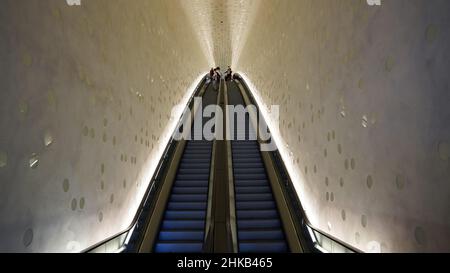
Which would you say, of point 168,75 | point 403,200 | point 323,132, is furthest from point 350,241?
point 168,75

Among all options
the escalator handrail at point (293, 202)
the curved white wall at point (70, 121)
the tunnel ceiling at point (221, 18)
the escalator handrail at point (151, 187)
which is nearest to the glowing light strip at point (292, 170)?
the escalator handrail at point (293, 202)

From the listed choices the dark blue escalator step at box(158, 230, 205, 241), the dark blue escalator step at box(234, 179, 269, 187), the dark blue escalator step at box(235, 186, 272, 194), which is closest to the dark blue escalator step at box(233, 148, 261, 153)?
the dark blue escalator step at box(234, 179, 269, 187)

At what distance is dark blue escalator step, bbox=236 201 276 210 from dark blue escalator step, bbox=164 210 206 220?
2.01 feet

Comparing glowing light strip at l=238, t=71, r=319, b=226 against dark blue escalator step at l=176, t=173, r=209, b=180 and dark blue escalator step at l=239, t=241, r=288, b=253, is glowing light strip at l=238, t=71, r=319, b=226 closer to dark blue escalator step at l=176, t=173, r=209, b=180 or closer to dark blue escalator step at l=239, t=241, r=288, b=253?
dark blue escalator step at l=239, t=241, r=288, b=253

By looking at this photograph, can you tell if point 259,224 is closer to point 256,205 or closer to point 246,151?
point 256,205

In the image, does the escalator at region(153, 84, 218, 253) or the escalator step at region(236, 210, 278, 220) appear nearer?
the escalator at region(153, 84, 218, 253)

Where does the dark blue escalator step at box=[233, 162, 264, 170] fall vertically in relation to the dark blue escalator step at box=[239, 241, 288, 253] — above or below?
above

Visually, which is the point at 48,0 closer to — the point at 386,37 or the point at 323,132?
the point at 386,37

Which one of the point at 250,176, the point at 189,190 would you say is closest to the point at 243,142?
the point at 250,176

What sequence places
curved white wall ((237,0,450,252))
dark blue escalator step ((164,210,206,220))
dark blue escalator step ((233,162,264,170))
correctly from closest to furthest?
curved white wall ((237,0,450,252))
dark blue escalator step ((164,210,206,220))
dark blue escalator step ((233,162,264,170))

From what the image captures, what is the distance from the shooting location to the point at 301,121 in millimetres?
5973

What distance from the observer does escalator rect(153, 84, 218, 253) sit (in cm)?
479

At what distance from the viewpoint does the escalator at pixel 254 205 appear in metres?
4.76

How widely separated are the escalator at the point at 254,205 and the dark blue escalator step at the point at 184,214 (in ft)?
1.83
